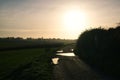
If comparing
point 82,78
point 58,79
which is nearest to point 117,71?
point 82,78

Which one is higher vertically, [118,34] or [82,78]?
[118,34]

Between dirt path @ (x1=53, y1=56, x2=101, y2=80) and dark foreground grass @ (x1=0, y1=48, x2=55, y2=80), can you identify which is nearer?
dirt path @ (x1=53, y1=56, x2=101, y2=80)

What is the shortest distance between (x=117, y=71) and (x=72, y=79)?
4285 mm

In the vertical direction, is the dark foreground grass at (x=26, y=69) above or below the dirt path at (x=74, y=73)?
below

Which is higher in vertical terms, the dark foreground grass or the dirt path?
the dirt path

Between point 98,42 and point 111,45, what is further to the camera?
point 98,42

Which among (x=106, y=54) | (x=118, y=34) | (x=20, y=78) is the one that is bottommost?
(x=20, y=78)

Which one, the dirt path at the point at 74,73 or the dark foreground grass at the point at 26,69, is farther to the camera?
the dark foreground grass at the point at 26,69

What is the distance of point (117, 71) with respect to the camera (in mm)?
21109

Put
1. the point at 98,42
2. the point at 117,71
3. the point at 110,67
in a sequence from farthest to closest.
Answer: the point at 98,42, the point at 110,67, the point at 117,71

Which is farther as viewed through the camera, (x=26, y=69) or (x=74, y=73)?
(x=26, y=69)

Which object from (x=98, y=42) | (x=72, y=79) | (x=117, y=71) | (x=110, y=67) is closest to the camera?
(x=72, y=79)

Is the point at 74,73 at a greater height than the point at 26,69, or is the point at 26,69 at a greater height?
the point at 74,73

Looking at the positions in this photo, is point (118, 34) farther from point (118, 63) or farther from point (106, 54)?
point (118, 63)
